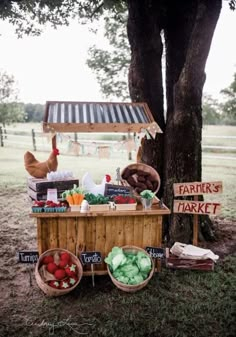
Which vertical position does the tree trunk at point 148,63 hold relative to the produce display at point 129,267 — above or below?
above

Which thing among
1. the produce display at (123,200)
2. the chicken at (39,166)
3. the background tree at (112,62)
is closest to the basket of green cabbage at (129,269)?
the produce display at (123,200)

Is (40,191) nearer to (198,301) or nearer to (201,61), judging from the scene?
(198,301)

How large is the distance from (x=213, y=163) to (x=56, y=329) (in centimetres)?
1081

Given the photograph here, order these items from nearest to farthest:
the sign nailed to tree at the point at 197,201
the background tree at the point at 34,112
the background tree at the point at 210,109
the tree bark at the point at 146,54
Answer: the sign nailed to tree at the point at 197,201
the tree bark at the point at 146,54
the background tree at the point at 210,109
the background tree at the point at 34,112

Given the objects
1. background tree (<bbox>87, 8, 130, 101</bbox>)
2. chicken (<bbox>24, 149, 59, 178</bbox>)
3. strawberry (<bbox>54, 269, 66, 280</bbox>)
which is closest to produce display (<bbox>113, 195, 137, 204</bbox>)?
strawberry (<bbox>54, 269, 66, 280</bbox>)

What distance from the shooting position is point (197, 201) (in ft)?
13.8

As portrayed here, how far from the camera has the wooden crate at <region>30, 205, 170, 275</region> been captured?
12.4 feet

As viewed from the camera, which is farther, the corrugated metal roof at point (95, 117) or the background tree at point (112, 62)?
the background tree at point (112, 62)

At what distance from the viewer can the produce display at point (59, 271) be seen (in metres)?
3.50

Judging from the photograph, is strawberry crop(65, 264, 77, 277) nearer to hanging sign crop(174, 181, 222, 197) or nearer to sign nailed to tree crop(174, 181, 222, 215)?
sign nailed to tree crop(174, 181, 222, 215)

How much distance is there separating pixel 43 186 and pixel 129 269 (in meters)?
1.53

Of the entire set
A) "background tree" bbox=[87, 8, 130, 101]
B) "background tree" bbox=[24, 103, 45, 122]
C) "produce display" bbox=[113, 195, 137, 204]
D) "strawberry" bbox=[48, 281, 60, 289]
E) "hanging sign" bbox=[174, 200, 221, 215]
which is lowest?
"strawberry" bbox=[48, 281, 60, 289]

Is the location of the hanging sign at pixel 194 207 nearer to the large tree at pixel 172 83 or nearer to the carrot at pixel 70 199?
the large tree at pixel 172 83

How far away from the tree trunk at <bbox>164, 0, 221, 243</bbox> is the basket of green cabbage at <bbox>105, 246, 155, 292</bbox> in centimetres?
112
